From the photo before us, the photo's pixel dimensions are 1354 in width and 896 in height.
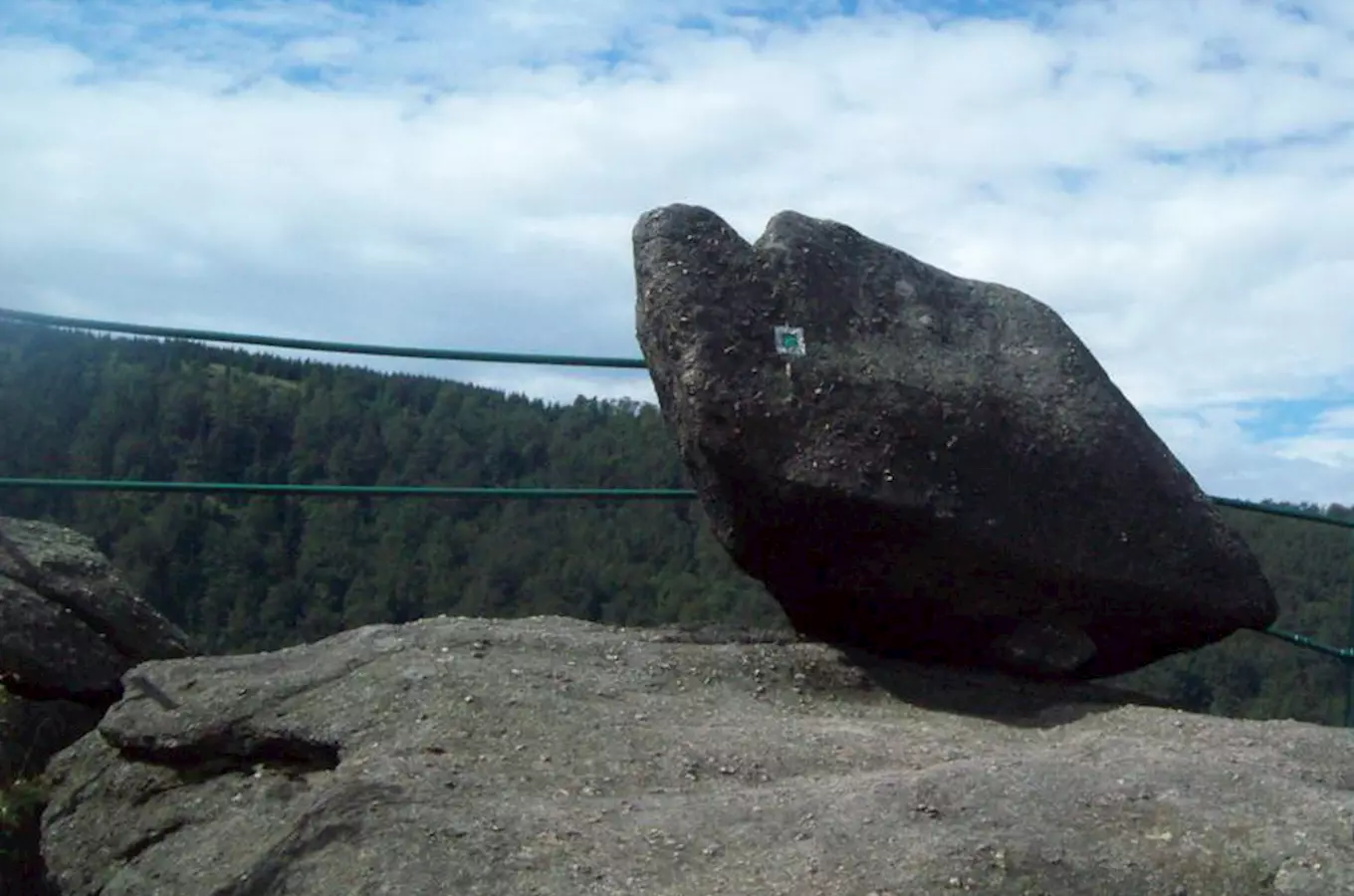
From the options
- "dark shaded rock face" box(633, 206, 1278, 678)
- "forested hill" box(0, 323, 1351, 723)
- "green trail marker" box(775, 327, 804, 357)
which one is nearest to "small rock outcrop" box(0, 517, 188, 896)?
"forested hill" box(0, 323, 1351, 723)

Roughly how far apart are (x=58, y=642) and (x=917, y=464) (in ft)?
8.29

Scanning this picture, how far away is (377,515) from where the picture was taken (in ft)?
21.9

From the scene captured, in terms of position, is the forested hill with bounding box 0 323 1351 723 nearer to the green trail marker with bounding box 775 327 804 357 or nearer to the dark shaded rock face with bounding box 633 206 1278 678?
the dark shaded rock face with bounding box 633 206 1278 678

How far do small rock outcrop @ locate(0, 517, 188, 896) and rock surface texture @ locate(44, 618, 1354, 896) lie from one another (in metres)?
0.37

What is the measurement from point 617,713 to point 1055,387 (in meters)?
1.67

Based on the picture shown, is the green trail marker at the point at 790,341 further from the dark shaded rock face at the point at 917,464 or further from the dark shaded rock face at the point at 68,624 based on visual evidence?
the dark shaded rock face at the point at 68,624

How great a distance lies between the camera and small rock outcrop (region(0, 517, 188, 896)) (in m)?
4.73

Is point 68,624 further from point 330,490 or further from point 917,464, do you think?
point 917,464

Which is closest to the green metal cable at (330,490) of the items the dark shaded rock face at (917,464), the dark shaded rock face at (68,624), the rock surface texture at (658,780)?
the dark shaded rock face at (68,624)

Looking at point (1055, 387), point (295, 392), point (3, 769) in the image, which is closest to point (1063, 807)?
point (1055, 387)

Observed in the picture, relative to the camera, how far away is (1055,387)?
4.72 m

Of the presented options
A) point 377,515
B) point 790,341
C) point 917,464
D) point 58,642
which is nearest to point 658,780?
point 917,464

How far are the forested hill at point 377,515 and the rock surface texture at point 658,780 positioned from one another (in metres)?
1.68

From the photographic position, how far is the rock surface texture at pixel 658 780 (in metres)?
3.05
